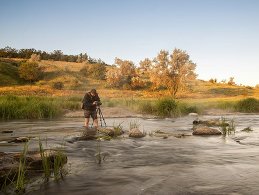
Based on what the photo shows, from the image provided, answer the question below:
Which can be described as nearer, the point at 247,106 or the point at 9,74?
the point at 247,106

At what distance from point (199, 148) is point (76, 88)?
174 ft

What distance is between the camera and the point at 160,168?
24.8ft

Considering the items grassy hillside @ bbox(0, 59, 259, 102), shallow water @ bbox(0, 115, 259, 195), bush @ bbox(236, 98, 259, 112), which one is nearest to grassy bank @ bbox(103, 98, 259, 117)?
bush @ bbox(236, 98, 259, 112)

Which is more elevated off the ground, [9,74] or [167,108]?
[9,74]

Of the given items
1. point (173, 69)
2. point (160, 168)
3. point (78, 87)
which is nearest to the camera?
point (160, 168)

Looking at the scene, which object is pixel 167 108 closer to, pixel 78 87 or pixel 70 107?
pixel 70 107

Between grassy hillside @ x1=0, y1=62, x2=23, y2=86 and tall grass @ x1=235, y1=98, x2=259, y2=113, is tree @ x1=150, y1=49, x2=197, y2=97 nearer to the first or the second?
tall grass @ x1=235, y1=98, x2=259, y2=113

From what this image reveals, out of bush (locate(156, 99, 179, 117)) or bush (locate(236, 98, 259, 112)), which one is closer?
bush (locate(156, 99, 179, 117))

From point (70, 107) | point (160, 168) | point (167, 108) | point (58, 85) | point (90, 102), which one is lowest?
point (160, 168)

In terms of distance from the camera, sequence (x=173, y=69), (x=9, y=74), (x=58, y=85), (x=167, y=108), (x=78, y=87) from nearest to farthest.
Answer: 1. (x=167, y=108)
2. (x=173, y=69)
3. (x=58, y=85)
4. (x=78, y=87)
5. (x=9, y=74)

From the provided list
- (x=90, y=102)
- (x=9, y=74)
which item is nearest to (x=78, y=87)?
(x=9, y=74)

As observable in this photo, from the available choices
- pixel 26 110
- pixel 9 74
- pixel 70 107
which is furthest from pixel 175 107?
pixel 9 74

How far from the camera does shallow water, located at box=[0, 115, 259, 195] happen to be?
586 centimetres

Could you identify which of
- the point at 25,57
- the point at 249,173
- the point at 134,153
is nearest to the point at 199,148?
the point at 134,153
